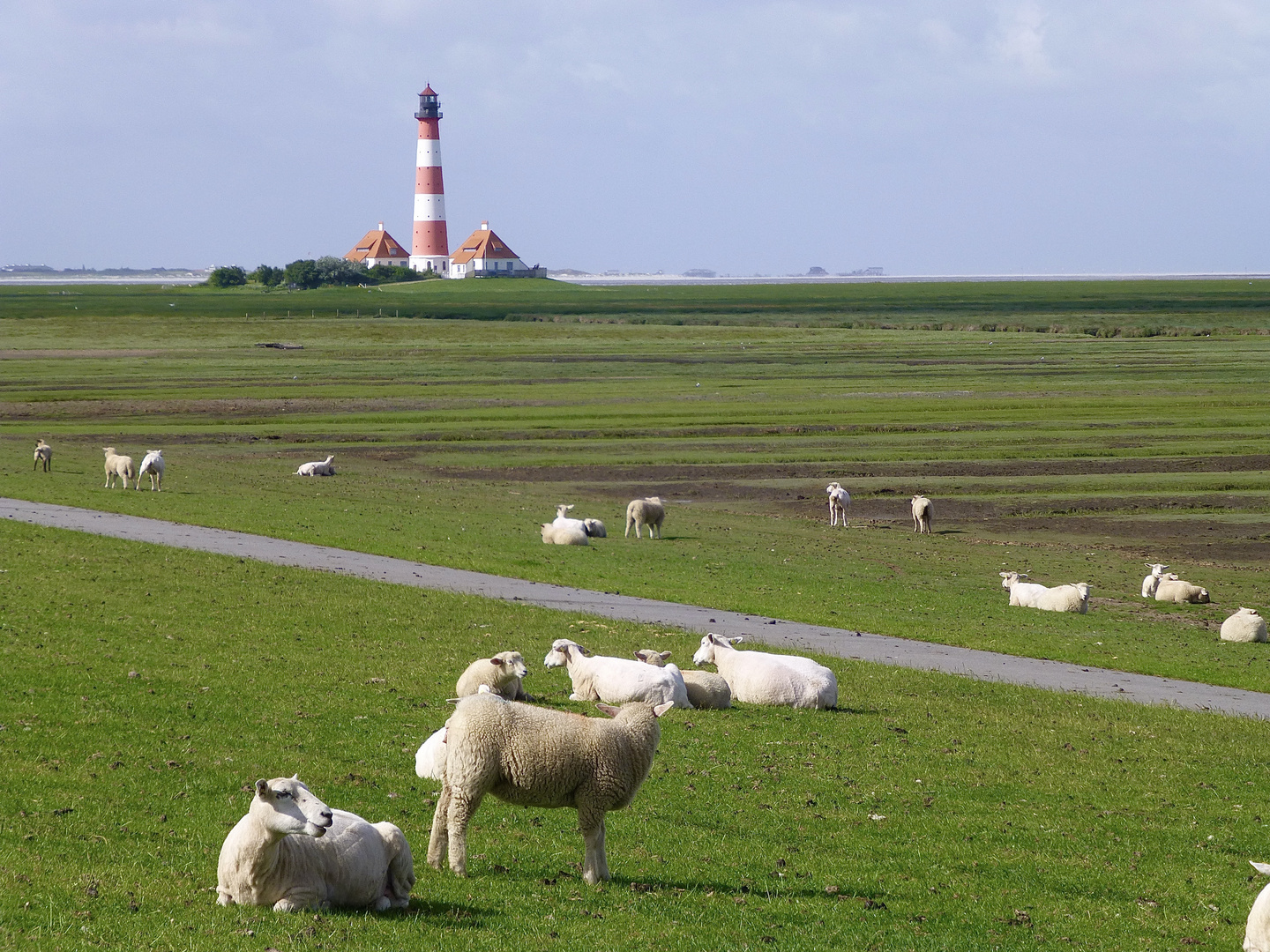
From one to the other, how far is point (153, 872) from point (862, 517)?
113ft

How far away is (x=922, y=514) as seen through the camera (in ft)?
131

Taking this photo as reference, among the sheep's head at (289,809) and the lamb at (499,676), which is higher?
the sheep's head at (289,809)

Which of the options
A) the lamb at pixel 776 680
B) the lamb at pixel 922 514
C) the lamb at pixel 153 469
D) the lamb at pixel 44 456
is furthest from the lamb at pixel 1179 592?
the lamb at pixel 44 456

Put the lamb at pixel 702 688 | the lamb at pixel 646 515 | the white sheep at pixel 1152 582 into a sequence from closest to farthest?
the lamb at pixel 702 688 < the white sheep at pixel 1152 582 < the lamb at pixel 646 515

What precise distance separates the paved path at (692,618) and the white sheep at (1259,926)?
11.1m

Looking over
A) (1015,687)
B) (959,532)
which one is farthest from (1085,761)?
(959,532)

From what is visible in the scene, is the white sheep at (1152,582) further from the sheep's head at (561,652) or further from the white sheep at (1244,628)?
the sheep's head at (561,652)

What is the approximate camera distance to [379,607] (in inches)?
934

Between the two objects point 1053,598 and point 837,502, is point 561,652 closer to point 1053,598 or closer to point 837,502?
point 1053,598

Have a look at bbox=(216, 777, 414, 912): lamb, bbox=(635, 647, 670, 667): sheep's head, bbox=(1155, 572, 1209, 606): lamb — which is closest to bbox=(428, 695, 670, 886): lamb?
bbox=(216, 777, 414, 912): lamb

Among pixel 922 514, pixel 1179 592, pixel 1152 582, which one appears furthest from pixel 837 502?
pixel 1179 592

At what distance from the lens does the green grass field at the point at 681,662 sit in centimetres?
1077

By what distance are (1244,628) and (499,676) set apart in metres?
17.1

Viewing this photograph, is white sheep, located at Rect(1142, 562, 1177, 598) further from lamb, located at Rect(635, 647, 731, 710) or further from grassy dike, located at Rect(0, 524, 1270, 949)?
lamb, located at Rect(635, 647, 731, 710)
